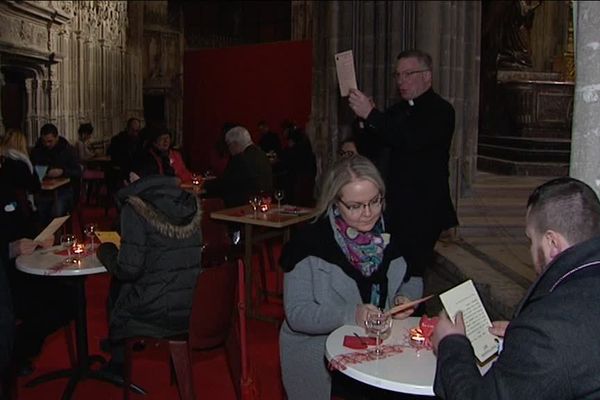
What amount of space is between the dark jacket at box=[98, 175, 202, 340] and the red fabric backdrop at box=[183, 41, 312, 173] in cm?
939

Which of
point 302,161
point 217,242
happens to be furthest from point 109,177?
point 217,242

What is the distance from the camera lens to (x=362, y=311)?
231 centimetres

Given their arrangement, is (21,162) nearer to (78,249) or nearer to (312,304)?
(78,249)


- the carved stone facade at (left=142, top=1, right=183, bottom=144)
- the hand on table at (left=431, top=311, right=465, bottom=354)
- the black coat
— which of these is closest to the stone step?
the black coat

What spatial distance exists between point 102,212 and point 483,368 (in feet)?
30.6

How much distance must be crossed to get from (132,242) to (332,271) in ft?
3.83

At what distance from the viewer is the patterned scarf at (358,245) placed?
8.24 feet

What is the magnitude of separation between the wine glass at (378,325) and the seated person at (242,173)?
3.75 m

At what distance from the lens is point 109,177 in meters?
10.4

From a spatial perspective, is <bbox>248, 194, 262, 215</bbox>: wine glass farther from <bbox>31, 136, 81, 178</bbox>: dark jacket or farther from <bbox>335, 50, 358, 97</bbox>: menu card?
<bbox>31, 136, 81, 178</bbox>: dark jacket

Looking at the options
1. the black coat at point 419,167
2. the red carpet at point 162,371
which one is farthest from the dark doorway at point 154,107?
the black coat at point 419,167

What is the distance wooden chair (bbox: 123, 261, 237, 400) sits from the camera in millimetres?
3021

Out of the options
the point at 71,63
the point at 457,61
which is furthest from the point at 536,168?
the point at 71,63

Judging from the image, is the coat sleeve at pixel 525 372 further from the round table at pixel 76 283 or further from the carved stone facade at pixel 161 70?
the carved stone facade at pixel 161 70
